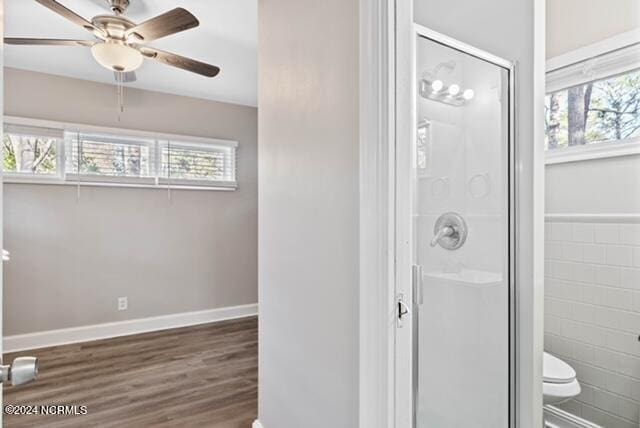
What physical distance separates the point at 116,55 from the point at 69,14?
286mm

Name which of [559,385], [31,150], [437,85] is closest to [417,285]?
[437,85]

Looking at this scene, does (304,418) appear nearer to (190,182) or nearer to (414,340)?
(414,340)

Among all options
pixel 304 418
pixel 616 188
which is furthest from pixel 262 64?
pixel 616 188

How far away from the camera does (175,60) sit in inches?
86.4

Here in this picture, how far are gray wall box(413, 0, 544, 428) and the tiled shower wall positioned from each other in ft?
1.67

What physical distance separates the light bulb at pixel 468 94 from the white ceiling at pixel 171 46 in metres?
1.39

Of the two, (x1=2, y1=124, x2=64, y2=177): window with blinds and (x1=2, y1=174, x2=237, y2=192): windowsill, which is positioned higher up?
(x1=2, y1=124, x2=64, y2=177): window with blinds

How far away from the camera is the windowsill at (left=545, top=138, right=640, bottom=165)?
165cm

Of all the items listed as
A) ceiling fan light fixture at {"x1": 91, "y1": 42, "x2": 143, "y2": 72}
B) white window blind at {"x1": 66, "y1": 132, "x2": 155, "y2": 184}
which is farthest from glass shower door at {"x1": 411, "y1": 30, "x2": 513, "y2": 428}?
white window blind at {"x1": 66, "y1": 132, "x2": 155, "y2": 184}

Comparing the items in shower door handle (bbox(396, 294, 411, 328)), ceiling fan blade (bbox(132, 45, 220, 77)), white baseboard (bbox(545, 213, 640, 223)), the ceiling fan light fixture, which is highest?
ceiling fan blade (bbox(132, 45, 220, 77))

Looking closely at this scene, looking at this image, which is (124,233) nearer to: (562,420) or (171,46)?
(171,46)

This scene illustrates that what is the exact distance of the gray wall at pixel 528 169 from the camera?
1.48m

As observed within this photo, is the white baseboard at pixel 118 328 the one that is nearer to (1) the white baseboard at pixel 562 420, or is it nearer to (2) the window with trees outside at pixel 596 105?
(1) the white baseboard at pixel 562 420

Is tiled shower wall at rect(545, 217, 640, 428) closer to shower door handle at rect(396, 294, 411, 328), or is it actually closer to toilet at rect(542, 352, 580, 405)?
toilet at rect(542, 352, 580, 405)
